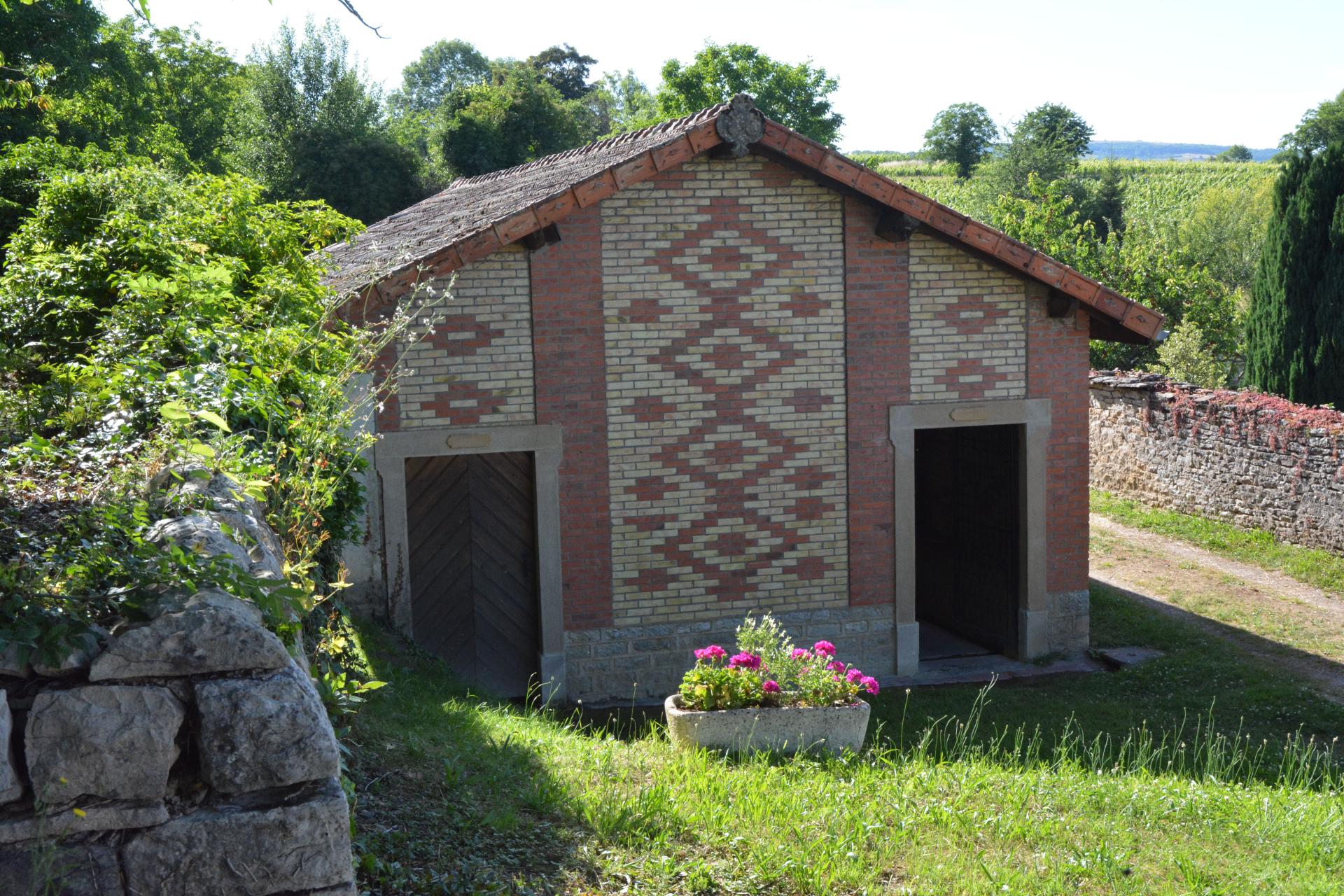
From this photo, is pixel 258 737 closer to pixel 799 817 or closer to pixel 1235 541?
pixel 799 817

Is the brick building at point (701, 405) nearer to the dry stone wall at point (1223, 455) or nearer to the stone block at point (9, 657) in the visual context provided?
the dry stone wall at point (1223, 455)

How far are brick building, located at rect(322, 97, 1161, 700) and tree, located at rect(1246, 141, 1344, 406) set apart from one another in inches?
465

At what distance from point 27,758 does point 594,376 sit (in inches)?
310

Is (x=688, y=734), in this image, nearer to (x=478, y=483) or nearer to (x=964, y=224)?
(x=478, y=483)

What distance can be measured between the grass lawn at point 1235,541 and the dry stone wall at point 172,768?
14.6 meters

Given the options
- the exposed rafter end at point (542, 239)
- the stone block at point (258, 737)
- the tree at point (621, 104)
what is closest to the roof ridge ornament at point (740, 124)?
the exposed rafter end at point (542, 239)

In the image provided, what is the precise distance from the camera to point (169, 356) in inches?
192

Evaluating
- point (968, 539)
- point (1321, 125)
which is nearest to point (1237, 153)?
point (1321, 125)

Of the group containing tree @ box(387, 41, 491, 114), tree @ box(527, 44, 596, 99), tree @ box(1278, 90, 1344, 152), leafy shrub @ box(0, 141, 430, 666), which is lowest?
leafy shrub @ box(0, 141, 430, 666)

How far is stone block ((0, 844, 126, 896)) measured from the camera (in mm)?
2650

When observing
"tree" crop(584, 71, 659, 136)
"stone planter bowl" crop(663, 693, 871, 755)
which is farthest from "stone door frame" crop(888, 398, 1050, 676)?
"tree" crop(584, 71, 659, 136)

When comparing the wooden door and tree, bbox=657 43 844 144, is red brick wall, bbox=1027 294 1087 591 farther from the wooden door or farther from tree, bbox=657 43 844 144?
tree, bbox=657 43 844 144

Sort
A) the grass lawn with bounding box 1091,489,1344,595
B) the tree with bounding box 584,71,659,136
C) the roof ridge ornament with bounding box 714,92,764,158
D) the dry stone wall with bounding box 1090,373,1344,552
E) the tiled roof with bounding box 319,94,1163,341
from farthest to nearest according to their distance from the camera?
the tree with bounding box 584,71,659,136 < the dry stone wall with bounding box 1090,373,1344,552 < the grass lawn with bounding box 1091,489,1344,595 < the roof ridge ornament with bounding box 714,92,764,158 < the tiled roof with bounding box 319,94,1163,341

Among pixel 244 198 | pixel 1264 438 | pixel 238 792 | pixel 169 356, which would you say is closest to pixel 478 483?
pixel 244 198
